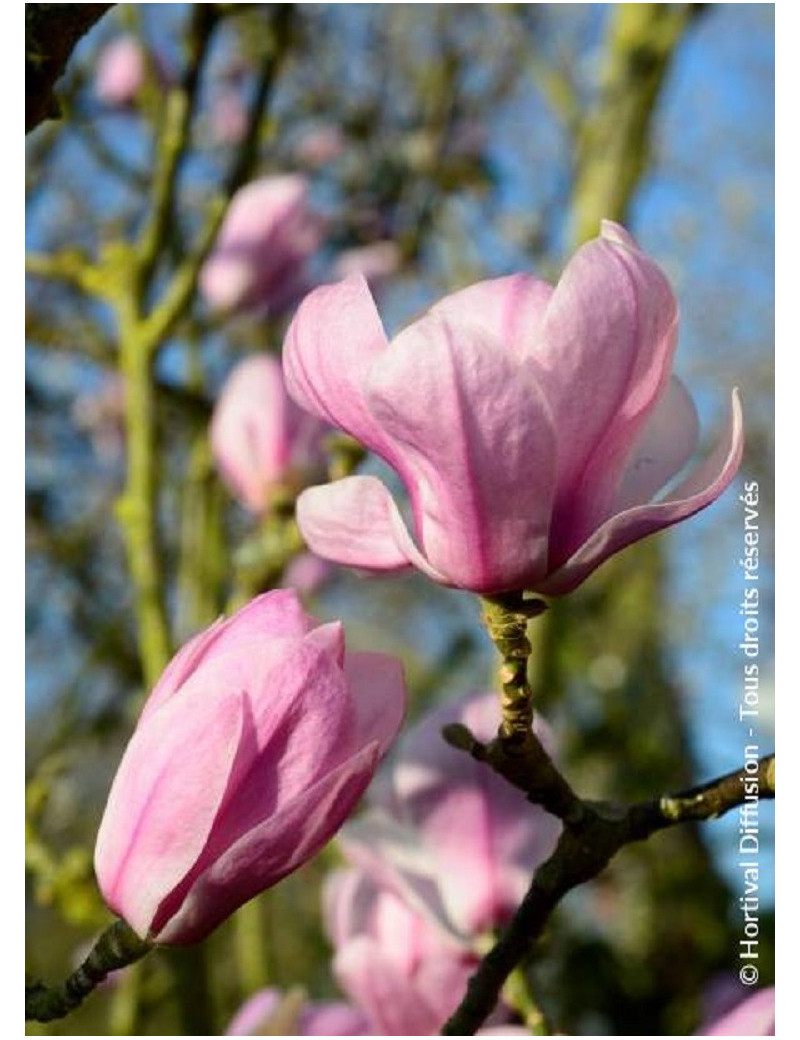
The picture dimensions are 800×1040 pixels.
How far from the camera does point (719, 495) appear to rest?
0.46m

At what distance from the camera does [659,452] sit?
498 mm

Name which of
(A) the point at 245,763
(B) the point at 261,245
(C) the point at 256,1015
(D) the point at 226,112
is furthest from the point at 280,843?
(D) the point at 226,112

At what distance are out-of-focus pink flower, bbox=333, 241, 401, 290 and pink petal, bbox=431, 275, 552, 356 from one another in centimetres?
116

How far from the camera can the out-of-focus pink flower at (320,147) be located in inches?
96.3

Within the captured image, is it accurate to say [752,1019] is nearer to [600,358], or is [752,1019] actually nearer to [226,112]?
[600,358]

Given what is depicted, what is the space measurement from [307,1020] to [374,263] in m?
1.21

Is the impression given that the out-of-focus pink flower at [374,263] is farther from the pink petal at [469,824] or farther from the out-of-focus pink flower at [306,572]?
the pink petal at [469,824]

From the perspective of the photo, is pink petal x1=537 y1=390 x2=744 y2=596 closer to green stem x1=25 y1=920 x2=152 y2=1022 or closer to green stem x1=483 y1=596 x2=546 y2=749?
green stem x1=483 y1=596 x2=546 y2=749

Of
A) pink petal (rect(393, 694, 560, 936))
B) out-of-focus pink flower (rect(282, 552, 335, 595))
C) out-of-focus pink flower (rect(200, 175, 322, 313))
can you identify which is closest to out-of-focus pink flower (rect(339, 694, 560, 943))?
pink petal (rect(393, 694, 560, 936))

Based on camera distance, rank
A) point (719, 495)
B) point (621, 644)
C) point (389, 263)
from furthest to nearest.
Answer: point (621, 644), point (389, 263), point (719, 495)

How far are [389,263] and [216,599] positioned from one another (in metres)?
0.56
